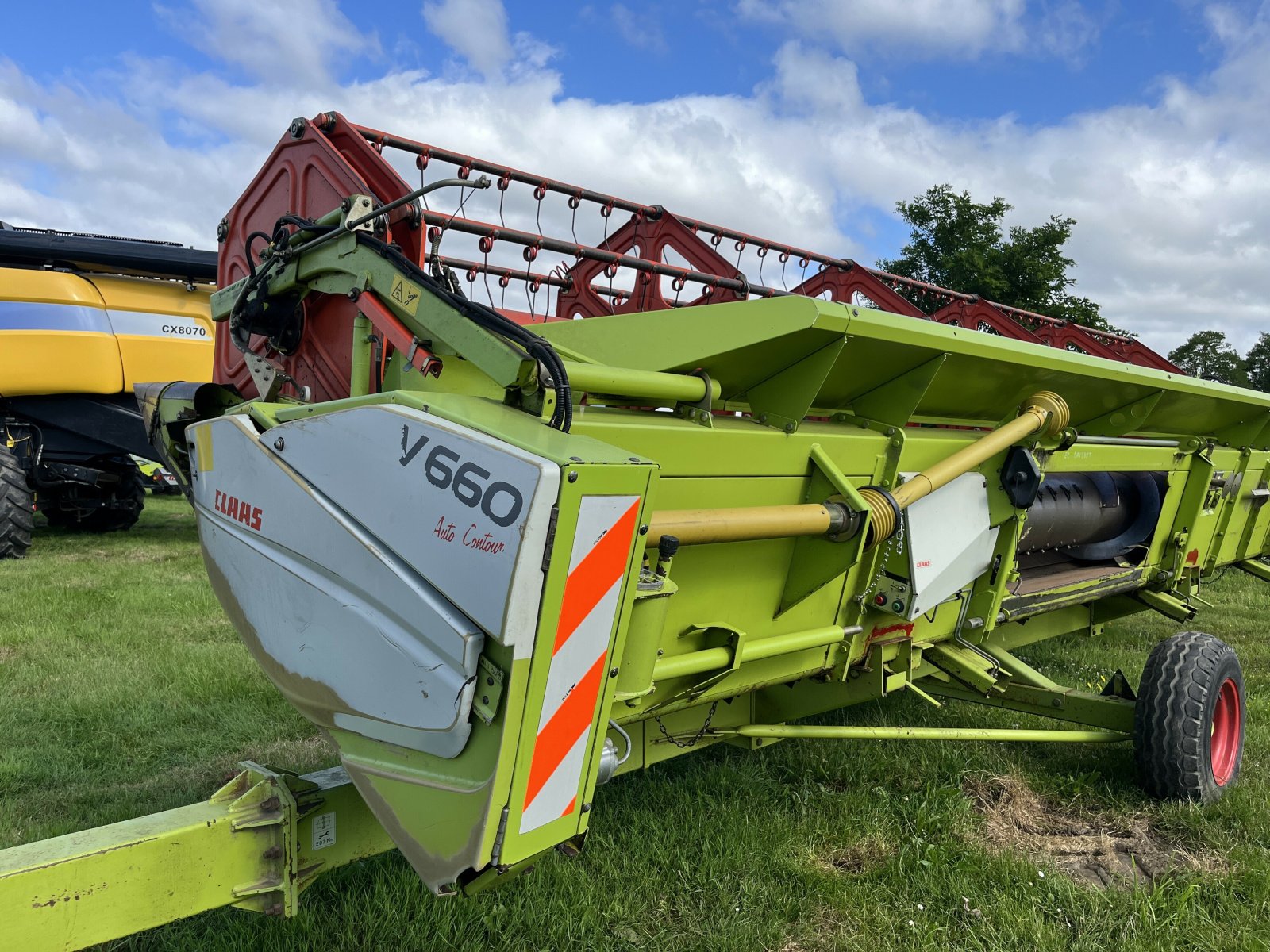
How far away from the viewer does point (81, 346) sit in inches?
293

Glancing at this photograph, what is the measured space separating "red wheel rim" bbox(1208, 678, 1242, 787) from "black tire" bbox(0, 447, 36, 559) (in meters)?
8.00

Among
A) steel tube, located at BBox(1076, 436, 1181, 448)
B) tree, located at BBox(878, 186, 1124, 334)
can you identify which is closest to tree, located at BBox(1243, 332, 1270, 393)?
tree, located at BBox(878, 186, 1124, 334)

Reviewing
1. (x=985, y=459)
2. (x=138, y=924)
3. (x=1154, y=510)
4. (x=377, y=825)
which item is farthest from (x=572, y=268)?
(x=138, y=924)

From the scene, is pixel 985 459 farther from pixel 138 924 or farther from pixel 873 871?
pixel 138 924

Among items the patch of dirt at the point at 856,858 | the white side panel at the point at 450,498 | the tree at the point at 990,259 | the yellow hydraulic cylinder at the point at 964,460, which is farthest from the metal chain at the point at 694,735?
the tree at the point at 990,259

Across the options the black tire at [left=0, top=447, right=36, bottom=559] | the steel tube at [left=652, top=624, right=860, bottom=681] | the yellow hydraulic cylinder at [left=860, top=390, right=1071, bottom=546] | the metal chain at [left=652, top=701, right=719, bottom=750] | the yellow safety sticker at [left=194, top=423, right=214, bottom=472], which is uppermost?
the yellow hydraulic cylinder at [left=860, top=390, right=1071, bottom=546]

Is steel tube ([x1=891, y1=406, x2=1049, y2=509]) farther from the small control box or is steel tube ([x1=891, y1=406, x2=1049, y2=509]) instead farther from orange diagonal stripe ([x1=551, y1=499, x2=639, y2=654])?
orange diagonal stripe ([x1=551, y1=499, x2=639, y2=654])

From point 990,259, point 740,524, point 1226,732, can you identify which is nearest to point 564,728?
point 740,524

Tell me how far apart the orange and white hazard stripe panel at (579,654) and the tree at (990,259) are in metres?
21.2

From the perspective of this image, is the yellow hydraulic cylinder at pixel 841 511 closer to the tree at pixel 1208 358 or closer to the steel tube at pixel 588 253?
the steel tube at pixel 588 253

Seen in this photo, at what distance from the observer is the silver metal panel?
5.32 feet

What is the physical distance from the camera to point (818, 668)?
2.82 meters

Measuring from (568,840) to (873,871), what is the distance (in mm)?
1409

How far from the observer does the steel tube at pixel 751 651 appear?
225 cm
